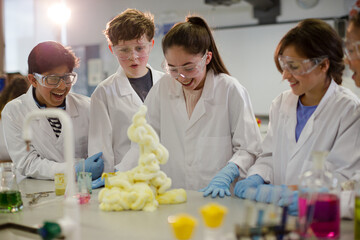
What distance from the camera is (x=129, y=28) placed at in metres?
2.51

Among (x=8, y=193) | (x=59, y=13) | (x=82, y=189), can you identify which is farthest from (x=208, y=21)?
(x=8, y=193)

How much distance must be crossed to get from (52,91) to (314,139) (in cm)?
171

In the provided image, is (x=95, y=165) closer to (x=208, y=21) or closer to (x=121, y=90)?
(x=121, y=90)

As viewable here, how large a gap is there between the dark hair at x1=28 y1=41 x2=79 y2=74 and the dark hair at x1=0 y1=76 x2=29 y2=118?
3.22 ft

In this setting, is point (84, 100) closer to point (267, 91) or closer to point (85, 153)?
point (85, 153)

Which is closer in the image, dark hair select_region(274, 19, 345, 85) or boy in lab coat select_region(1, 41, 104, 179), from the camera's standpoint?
dark hair select_region(274, 19, 345, 85)

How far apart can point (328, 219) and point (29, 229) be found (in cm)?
116

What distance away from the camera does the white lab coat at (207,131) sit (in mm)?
2311

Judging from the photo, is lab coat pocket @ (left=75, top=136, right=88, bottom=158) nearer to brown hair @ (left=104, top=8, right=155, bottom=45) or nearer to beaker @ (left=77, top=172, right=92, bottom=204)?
brown hair @ (left=104, top=8, right=155, bottom=45)

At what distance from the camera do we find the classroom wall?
6.08m

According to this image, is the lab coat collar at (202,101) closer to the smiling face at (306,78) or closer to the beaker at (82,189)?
the smiling face at (306,78)

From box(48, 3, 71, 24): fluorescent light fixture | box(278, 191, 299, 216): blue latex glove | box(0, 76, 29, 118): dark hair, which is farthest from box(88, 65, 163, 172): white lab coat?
box(48, 3, 71, 24): fluorescent light fixture

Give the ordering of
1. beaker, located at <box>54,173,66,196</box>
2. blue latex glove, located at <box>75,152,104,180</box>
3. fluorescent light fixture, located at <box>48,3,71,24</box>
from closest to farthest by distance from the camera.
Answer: beaker, located at <box>54,173,66,196</box>, blue latex glove, located at <box>75,152,104,180</box>, fluorescent light fixture, located at <box>48,3,71,24</box>

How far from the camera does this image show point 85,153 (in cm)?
283
